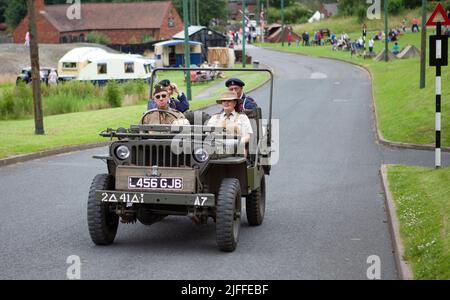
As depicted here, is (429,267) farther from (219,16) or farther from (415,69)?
(219,16)

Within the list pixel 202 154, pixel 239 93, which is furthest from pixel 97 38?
pixel 202 154

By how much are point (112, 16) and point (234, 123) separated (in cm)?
9022

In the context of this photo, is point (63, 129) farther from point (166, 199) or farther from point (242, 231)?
point (166, 199)

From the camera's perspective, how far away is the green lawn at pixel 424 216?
8.31 m

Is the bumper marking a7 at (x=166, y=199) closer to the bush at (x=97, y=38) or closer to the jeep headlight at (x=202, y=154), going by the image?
the jeep headlight at (x=202, y=154)

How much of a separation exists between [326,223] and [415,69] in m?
31.2

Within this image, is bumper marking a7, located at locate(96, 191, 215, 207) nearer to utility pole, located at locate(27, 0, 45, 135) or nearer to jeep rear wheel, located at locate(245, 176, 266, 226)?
jeep rear wheel, located at locate(245, 176, 266, 226)

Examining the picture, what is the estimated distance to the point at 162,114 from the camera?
10875 millimetres

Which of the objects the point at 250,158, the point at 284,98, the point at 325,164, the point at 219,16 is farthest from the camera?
the point at 219,16

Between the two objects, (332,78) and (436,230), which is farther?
(332,78)

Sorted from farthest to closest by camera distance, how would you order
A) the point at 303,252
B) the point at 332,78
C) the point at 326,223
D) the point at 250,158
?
the point at 332,78 < the point at 326,223 < the point at 250,158 < the point at 303,252

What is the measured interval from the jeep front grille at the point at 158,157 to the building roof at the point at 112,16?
87586mm

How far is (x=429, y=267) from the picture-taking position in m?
8.15

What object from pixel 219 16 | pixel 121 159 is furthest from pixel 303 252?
pixel 219 16
